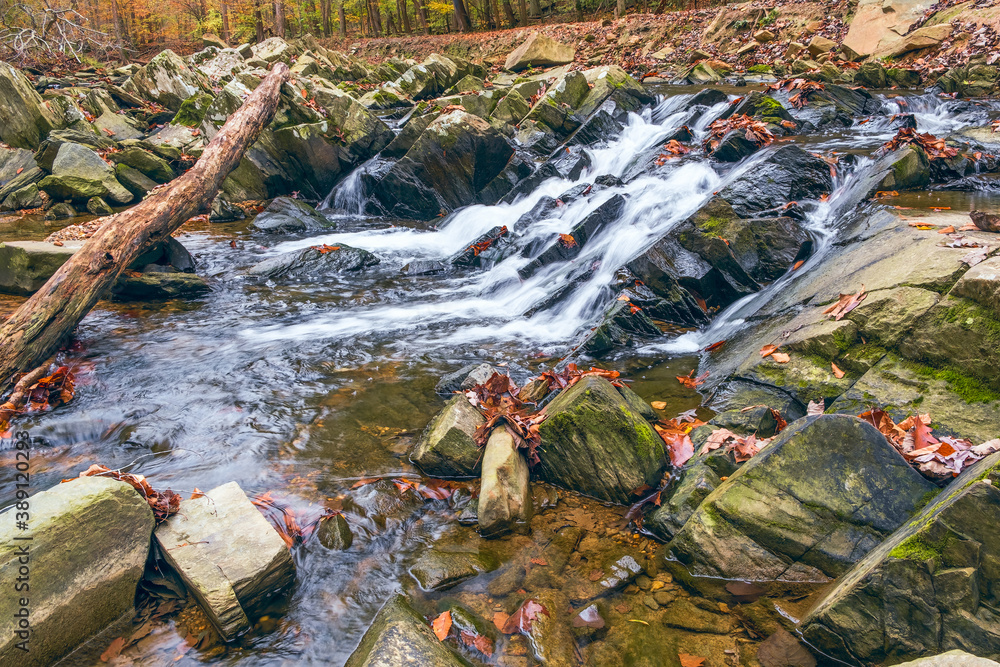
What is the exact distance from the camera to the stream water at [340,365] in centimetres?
352

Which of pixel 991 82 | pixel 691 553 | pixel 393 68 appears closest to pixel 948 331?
pixel 691 553

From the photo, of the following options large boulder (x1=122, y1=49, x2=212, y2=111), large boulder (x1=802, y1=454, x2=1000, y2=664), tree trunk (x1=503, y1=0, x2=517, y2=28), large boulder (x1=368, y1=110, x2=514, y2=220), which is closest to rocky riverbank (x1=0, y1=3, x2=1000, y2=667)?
large boulder (x1=802, y1=454, x2=1000, y2=664)

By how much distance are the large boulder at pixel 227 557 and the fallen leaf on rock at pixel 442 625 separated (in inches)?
37.0

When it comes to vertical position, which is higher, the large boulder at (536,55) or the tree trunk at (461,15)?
the tree trunk at (461,15)

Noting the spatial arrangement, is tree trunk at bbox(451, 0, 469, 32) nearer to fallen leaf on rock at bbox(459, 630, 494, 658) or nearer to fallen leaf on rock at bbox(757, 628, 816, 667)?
fallen leaf on rock at bbox(459, 630, 494, 658)

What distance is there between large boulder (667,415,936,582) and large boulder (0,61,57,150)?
18.0 metres

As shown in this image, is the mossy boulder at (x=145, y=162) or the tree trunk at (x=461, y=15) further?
the tree trunk at (x=461, y=15)

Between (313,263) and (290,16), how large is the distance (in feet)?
175

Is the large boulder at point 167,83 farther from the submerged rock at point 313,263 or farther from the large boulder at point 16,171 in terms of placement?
the submerged rock at point 313,263

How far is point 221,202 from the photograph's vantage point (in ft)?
39.1

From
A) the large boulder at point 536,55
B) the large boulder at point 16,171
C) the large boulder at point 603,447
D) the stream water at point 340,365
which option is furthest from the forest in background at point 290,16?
the large boulder at point 603,447

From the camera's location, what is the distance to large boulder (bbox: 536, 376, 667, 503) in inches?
153

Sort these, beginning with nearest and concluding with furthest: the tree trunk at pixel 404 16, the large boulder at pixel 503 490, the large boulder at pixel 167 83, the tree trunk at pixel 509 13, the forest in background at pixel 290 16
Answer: the large boulder at pixel 503 490 → the large boulder at pixel 167 83 → the forest in background at pixel 290 16 → the tree trunk at pixel 509 13 → the tree trunk at pixel 404 16

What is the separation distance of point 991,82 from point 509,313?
39.8 feet
